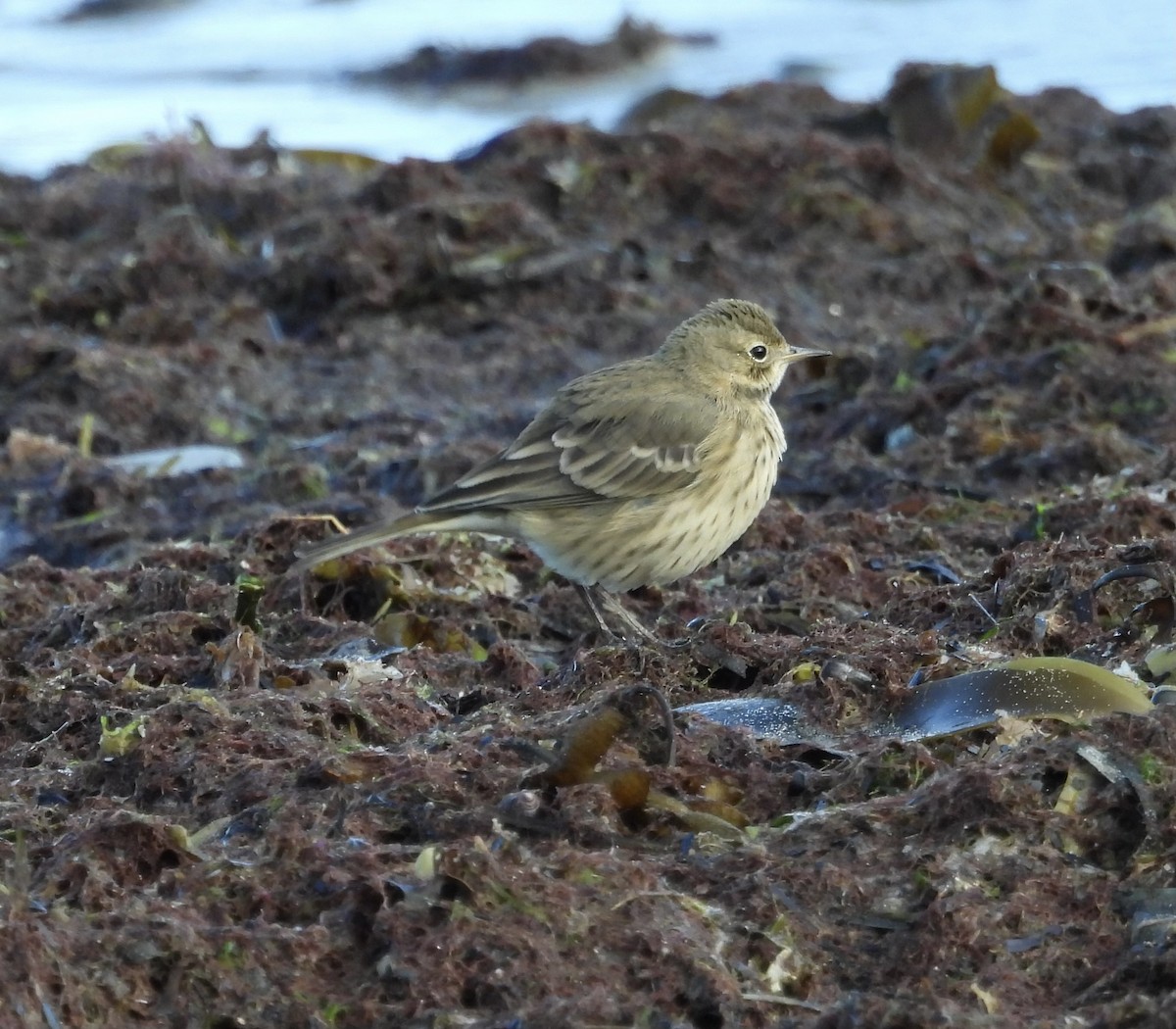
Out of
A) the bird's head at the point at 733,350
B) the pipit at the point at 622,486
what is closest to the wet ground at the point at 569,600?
the pipit at the point at 622,486

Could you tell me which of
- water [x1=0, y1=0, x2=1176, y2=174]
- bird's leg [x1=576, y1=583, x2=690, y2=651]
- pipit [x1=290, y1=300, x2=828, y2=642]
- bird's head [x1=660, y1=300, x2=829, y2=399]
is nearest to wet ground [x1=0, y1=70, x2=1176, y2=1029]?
bird's leg [x1=576, y1=583, x2=690, y2=651]

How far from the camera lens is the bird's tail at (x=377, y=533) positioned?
259 inches

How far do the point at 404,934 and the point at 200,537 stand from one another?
4.70 metres

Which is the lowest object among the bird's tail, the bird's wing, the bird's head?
the bird's tail

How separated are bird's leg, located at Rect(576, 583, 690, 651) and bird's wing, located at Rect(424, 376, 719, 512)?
328 mm

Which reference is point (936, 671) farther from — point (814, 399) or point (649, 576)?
point (814, 399)

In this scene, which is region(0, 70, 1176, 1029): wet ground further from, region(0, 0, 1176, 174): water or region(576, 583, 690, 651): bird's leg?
region(0, 0, 1176, 174): water

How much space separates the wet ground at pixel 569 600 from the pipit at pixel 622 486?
0.82 ft

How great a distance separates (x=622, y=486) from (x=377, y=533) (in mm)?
972

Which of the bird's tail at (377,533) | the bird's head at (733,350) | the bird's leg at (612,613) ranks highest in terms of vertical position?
the bird's head at (733,350)

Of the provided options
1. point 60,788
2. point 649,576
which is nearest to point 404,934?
point 60,788

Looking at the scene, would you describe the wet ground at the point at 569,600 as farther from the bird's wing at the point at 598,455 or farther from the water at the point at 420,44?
the water at the point at 420,44

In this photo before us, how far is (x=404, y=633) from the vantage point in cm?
662

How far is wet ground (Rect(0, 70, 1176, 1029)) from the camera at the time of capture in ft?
13.1
